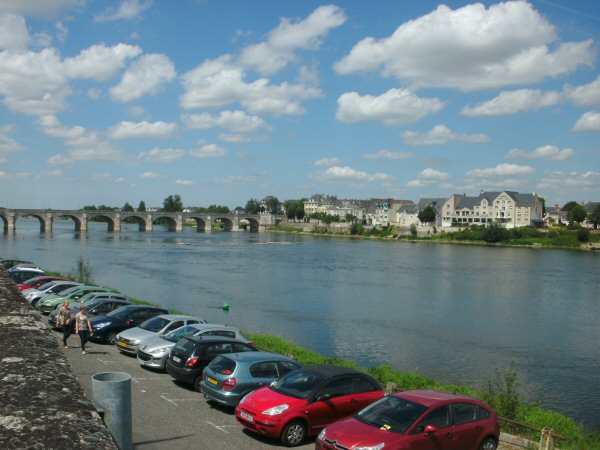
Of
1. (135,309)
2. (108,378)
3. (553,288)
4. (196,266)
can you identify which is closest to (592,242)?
(553,288)

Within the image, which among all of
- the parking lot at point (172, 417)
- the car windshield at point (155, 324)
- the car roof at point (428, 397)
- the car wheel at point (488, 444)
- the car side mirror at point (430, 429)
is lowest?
the parking lot at point (172, 417)

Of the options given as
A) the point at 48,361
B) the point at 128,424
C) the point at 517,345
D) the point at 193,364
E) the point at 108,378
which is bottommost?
the point at 517,345

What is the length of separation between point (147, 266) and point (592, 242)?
302 feet

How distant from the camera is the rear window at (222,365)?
13370 millimetres

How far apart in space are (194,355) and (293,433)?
14.2 ft

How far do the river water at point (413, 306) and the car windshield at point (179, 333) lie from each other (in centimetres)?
1032

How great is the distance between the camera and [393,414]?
1002 centimetres

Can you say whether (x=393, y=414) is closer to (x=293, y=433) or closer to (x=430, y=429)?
(x=430, y=429)

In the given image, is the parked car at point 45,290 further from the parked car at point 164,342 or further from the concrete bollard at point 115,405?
the concrete bollard at point 115,405

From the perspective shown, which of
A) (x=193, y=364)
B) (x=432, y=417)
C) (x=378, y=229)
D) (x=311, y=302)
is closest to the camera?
(x=432, y=417)

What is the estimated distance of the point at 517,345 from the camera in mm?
31234

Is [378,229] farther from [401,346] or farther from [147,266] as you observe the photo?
[401,346]


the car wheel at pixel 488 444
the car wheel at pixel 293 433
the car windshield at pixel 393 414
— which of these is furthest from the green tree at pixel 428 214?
the car windshield at pixel 393 414

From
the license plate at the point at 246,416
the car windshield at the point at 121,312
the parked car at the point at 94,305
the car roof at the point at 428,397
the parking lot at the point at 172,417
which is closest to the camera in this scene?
the car roof at the point at 428,397
